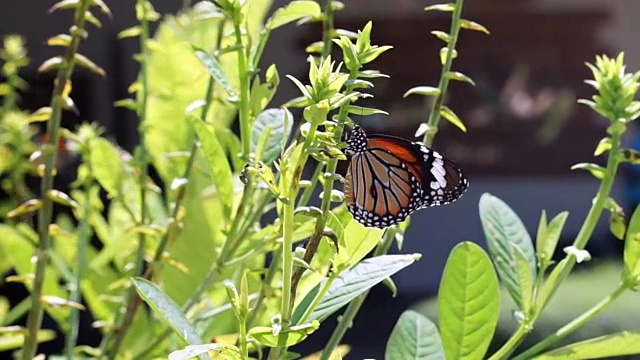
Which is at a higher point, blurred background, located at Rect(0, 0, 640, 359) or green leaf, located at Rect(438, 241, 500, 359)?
green leaf, located at Rect(438, 241, 500, 359)

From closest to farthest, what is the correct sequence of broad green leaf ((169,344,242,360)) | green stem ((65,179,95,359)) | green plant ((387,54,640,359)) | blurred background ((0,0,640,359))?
broad green leaf ((169,344,242,360)), green plant ((387,54,640,359)), green stem ((65,179,95,359)), blurred background ((0,0,640,359))

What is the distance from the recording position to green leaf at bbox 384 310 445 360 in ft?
1.10

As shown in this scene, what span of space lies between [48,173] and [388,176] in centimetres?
18

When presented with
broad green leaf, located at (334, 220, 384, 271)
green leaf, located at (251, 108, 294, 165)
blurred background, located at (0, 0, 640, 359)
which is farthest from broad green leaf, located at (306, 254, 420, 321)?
blurred background, located at (0, 0, 640, 359)

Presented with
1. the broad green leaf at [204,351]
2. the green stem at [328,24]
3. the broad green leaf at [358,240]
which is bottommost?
the broad green leaf at [204,351]

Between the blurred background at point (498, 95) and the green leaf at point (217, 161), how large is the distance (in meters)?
2.81

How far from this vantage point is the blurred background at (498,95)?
10.6ft

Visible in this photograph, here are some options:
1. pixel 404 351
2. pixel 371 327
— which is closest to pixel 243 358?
pixel 404 351

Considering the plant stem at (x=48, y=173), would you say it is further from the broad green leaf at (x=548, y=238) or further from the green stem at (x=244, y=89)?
the broad green leaf at (x=548, y=238)

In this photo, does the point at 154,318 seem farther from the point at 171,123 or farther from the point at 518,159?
the point at 518,159

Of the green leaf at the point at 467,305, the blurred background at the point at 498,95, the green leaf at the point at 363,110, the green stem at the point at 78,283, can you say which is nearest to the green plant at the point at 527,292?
the green leaf at the point at 467,305

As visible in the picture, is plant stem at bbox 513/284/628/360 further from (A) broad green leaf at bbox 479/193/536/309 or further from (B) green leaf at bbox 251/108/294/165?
(B) green leaf at bbox 251/108/294/165

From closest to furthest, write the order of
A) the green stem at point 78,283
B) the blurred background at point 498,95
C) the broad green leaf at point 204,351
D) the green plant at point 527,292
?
the broad green leaf at point 204,351, the green plant at point 527,292, the green stem at point 78,283, the blurred background at point 498,95

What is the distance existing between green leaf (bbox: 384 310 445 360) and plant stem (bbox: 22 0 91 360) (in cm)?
18
